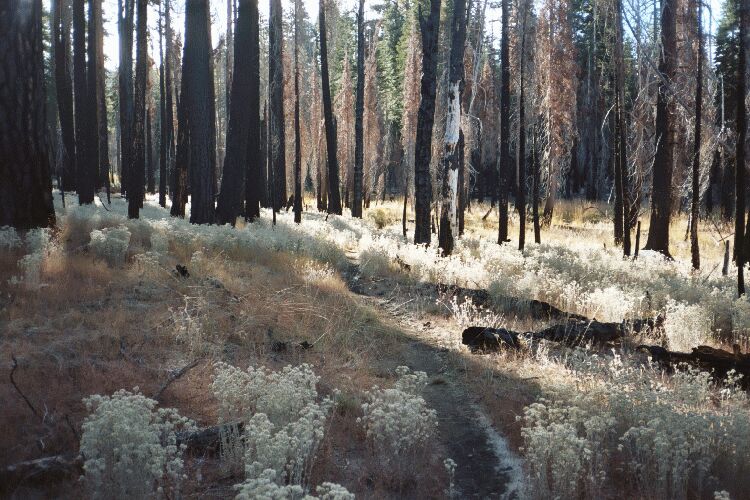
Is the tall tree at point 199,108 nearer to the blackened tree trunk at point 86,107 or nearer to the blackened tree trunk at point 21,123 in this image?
the blackened tree trunk at point 21,123

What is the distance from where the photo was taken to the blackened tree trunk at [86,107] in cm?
1878

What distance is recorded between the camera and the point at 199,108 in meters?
14.0

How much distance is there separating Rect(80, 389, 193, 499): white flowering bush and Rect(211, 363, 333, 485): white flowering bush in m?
0.49

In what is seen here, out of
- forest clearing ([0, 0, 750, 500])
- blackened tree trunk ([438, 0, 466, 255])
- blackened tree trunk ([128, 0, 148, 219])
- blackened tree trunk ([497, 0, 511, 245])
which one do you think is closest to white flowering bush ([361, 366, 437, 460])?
forest clearing ([0, 0, 750, 500])

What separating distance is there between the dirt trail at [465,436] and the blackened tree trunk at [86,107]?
14959mm

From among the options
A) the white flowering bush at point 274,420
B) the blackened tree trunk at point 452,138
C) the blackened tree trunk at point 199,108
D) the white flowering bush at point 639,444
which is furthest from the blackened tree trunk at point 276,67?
the white flowering bush at point 639,444

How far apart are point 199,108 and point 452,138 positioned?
596 centimetres

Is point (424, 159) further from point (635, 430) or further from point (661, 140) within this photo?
point (635, 430)

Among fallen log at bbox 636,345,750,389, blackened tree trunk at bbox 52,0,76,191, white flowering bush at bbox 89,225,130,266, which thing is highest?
blackened tree trunk at bbox 52,0,76,191

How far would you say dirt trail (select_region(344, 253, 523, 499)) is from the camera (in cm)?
442

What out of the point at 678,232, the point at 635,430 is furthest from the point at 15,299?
the point at 678,232

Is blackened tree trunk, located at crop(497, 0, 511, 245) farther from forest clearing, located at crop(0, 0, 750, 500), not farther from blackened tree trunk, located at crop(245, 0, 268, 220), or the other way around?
blackened tree trunk, located at crop(245, 0, 268, 220)

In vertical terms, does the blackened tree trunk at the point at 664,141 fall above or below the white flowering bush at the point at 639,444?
above

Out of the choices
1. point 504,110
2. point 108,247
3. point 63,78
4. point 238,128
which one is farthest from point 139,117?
point 504,110
